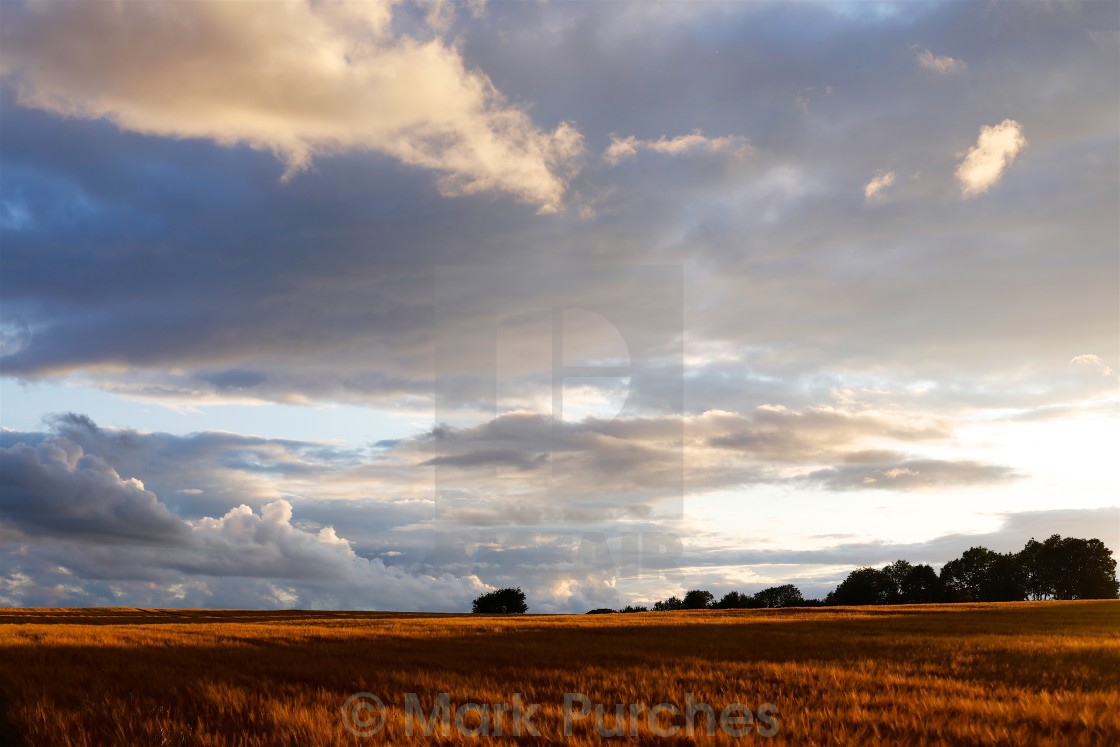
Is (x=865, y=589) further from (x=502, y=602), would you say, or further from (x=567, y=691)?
(x=567, y=691)

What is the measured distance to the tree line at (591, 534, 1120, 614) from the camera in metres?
129

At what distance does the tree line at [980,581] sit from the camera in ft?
424

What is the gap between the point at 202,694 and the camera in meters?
13.6

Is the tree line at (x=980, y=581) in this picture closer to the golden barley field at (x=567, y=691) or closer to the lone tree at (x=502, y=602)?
the lone tree at (x=502, y=602)

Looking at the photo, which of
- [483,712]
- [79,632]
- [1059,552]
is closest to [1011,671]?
[483,712]

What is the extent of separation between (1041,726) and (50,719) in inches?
540

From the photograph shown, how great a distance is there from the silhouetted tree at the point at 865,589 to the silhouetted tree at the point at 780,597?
6824 mm

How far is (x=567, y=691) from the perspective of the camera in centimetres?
1391

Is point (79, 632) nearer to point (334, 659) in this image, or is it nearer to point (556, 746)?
point (334, 659)

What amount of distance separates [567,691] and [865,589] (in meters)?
149

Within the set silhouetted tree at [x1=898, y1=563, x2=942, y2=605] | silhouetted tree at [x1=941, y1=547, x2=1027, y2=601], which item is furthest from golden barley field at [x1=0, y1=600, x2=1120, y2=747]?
silhouetted tree at [x1=898, y1=563, x2=942, y2=605]
